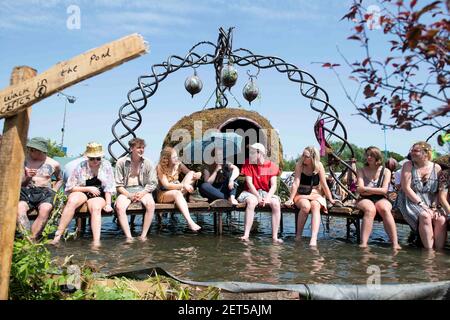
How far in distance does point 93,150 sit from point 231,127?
6.86m

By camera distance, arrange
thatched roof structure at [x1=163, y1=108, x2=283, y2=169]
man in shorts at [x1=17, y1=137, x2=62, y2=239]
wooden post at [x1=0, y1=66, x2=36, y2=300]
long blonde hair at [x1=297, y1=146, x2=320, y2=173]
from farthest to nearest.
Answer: thatched roof structure at [x1=163, y1=108, x2=283, y2=169], long blonde hair at [x1=297, y1=146, x2=320, y2=173], man in shorts at [x1=17, y1=137, x2=62, y2=239], wooden post at [x1=0, y1=66, x2=36, y2=300]

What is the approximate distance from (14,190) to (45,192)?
160 inches

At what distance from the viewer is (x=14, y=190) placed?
2740 mm

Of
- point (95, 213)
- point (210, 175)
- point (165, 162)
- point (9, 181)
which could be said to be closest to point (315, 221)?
point (210, 175)

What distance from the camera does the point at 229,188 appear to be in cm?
791

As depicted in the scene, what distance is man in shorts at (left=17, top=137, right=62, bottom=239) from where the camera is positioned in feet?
20.8

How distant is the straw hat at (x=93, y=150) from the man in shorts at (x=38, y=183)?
579 millimetres

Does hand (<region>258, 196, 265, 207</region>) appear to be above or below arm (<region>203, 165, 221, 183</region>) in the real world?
below

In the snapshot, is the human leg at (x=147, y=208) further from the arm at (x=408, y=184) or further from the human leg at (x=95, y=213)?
the arm at (x=408, y=184)

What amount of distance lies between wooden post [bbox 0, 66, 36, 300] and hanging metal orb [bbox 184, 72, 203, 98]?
9900mm

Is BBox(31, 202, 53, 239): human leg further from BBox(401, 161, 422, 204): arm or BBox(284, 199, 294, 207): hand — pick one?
BBox(401, 161, 422, 204): arm

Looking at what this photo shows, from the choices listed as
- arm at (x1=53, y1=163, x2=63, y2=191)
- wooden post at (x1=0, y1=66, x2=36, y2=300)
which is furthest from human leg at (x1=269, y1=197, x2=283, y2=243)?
wooden post at (x1=0, y1=66, x2=36, y2=300)

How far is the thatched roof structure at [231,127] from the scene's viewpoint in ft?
39.7
